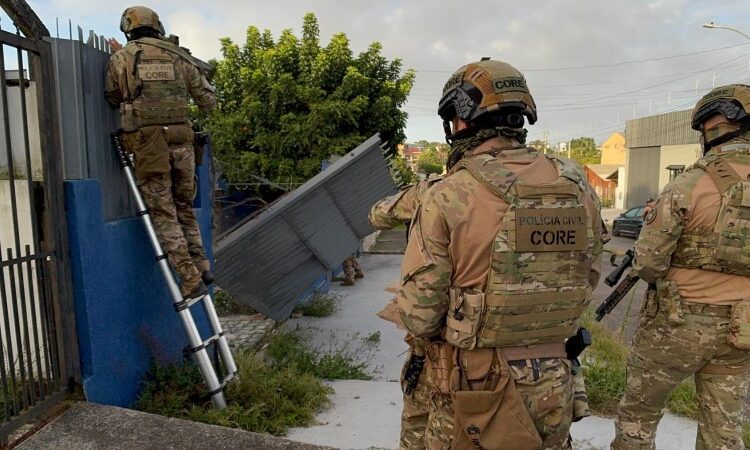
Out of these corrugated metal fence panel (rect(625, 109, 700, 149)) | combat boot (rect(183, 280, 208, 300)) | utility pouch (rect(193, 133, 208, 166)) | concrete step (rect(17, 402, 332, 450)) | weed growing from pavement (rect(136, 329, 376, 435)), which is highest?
corrugated metal fence panel (rect(625, 109, 700, 149))

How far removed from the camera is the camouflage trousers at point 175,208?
3168 mm

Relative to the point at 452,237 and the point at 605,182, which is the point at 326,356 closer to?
the point at 452,237

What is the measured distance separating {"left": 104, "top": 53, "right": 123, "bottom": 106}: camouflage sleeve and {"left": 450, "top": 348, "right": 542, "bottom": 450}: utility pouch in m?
2.53

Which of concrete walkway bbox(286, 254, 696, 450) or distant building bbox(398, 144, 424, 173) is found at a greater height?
distant building bbox(398, 144, 424, 173)

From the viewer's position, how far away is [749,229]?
253cm

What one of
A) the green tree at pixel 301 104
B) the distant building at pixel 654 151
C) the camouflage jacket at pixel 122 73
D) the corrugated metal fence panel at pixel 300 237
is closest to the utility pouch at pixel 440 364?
the camouflage jacket at pixel 122 73

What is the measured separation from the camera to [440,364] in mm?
2002

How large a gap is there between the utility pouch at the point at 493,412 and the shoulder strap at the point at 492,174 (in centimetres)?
57

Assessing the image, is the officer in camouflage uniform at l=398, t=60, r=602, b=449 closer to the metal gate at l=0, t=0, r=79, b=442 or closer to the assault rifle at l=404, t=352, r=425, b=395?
the assault rifle at l=404, t=352, r=425, b=395

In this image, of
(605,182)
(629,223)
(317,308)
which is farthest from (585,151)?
(317,308)

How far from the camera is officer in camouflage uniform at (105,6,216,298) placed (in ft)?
10.1

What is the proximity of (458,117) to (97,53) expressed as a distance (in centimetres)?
220

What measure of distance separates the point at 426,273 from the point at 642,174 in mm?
33418

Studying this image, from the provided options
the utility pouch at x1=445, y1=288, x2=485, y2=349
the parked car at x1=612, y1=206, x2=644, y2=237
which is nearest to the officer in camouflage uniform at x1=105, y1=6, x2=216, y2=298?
the utility pouch at x1=445, y1=288, x2=485, y2=349
